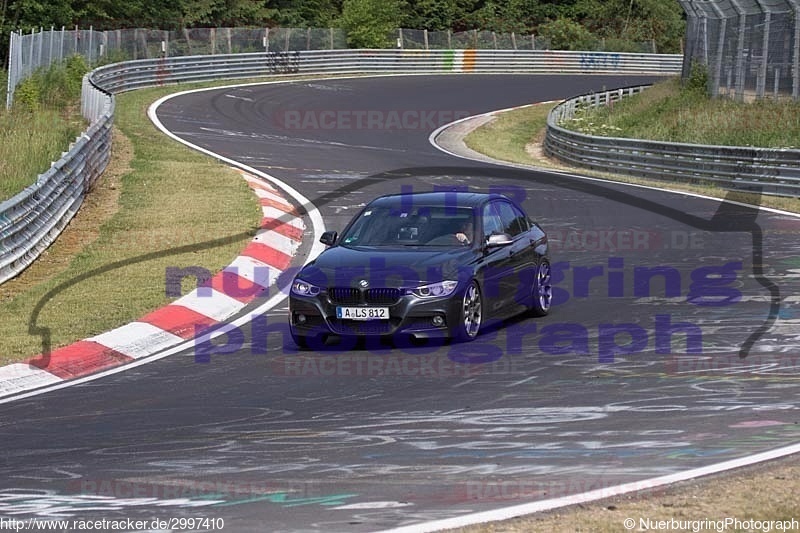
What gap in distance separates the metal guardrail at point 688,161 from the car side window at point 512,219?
1234 cm

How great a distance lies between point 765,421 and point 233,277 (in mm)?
8847

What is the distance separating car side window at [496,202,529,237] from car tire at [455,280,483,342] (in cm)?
148

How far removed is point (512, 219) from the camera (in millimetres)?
14195

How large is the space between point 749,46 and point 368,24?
35.5 meters

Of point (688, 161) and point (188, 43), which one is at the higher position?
point (188, 43)

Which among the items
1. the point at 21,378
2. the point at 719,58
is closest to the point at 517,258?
the point at 21,378

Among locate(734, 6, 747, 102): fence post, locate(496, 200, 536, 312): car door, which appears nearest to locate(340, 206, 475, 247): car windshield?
locate(496, 200, 536, 312): car door

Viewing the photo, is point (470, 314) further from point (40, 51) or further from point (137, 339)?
point (40, 51)

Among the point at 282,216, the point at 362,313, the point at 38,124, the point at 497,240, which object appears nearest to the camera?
the point at 362,313


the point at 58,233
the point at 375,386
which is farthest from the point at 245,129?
the point at 375,386

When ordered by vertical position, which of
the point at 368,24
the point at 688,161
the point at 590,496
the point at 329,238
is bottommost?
the point at 688,161

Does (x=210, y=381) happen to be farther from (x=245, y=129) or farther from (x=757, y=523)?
(x=245, y=129)

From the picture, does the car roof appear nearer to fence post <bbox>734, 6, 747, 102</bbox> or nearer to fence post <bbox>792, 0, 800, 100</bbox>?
fence post <bbox>792, 0, 800, 100</bbox>

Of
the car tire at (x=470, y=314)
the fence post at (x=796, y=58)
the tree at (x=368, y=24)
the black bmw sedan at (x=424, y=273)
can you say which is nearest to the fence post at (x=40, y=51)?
the fence post at (x=796, y=58)
